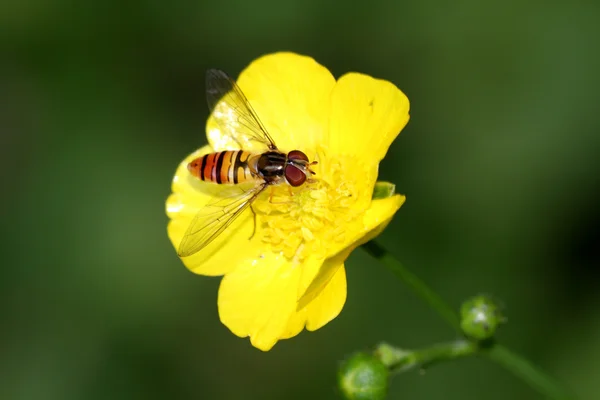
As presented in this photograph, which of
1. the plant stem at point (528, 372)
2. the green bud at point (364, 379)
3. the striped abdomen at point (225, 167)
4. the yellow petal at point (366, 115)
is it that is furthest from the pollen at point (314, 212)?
the plant stem at point (528, 372)

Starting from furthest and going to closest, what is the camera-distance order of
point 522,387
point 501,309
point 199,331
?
point 199,331 → point 522,387 → point 501,309

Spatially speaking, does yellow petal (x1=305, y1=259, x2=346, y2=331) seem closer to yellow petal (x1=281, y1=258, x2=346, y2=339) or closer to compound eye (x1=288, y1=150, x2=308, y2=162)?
yellow petal (x1=281, y1=258, x2=346, y2=339)

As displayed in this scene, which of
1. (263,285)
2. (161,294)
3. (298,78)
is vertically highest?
(298,78)

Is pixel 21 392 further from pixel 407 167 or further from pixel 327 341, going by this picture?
pixel 407 167

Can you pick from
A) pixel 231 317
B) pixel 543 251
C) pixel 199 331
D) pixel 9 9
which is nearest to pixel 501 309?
pixel 231 317

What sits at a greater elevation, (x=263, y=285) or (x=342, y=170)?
(x=342, y=170)

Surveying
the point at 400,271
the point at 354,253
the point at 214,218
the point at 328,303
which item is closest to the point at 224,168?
the point at 214,218

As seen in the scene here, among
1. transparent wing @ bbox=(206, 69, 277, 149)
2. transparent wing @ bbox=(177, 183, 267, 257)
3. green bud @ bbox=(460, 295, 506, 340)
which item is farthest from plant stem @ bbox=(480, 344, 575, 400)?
transparent wing @ bbox=(206, 69, 277, 149)
